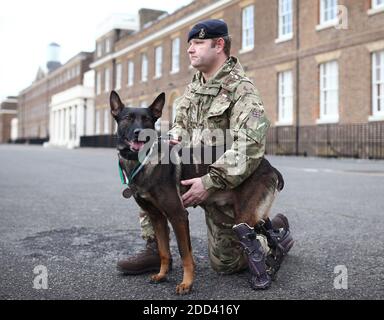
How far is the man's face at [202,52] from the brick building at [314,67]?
1247cm

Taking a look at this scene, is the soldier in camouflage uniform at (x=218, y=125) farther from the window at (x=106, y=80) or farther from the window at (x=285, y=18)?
the window at (x=106, y=80)

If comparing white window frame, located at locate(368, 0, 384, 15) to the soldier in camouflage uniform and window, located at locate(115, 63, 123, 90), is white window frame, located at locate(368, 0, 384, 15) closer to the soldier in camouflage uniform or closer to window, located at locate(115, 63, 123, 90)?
the soldier in camouflage uniform

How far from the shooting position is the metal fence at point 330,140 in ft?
52.8

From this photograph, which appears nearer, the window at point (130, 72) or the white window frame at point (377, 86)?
the white window frame at point (377, 86)

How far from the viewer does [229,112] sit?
284 centimetres

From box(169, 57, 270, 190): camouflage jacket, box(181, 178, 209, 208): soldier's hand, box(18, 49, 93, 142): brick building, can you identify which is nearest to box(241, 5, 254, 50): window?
box(169, 57, 270, 190): camouflage jacket

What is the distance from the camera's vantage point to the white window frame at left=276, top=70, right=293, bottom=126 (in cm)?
2044

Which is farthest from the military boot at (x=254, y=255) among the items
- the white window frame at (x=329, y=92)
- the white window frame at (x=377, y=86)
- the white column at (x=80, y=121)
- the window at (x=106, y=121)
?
the white column at (x=80, y=121)

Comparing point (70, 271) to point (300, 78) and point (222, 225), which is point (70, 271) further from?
point (300, 78)

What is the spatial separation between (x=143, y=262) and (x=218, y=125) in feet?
3.27

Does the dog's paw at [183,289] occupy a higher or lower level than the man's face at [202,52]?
lower

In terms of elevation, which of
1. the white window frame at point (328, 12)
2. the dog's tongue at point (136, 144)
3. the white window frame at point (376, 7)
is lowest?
the dog's tongue at point (136, 144)
